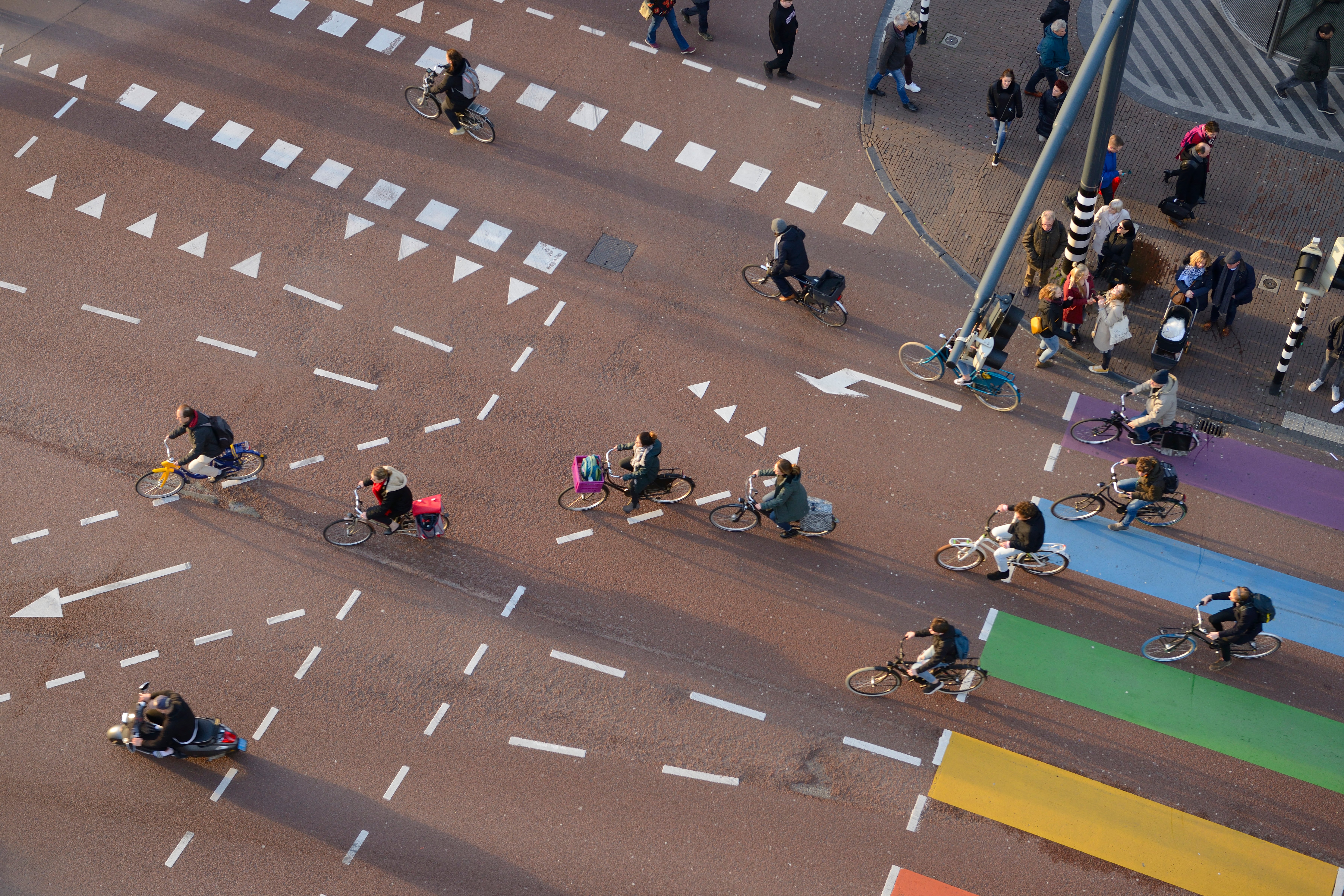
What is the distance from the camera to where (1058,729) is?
1111 cm

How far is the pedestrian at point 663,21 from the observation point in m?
16.9

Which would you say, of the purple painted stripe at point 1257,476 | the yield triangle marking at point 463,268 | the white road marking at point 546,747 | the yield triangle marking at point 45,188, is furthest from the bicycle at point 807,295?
the yield triangle marking at point 45,188

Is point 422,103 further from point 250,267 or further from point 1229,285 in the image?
point 1229,285

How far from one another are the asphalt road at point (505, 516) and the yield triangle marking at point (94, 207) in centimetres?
12

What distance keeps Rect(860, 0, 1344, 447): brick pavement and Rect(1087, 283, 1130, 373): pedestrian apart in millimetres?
595

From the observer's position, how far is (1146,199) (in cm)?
1570

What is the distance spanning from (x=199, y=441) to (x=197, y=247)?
4.61 meters

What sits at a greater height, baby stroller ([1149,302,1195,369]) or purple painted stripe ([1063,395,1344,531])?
baby stroller ([1149,302,1195,369])

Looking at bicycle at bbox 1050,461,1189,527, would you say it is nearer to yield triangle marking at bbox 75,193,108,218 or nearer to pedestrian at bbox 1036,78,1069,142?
pedestrian at bbox 1036,78,1069,142

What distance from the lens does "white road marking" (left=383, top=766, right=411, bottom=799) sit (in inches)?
420

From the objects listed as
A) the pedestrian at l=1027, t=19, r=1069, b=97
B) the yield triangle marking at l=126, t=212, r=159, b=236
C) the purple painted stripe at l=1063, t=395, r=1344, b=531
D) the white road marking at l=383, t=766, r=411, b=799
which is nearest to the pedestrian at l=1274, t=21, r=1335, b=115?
the pedestrian at l=1027, t=19, r=1069, b=97

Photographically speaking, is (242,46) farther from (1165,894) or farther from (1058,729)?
(1165,894)

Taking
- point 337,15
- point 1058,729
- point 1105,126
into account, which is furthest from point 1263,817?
point 337,15

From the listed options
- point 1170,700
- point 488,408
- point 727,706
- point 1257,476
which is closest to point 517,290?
point 488,408
